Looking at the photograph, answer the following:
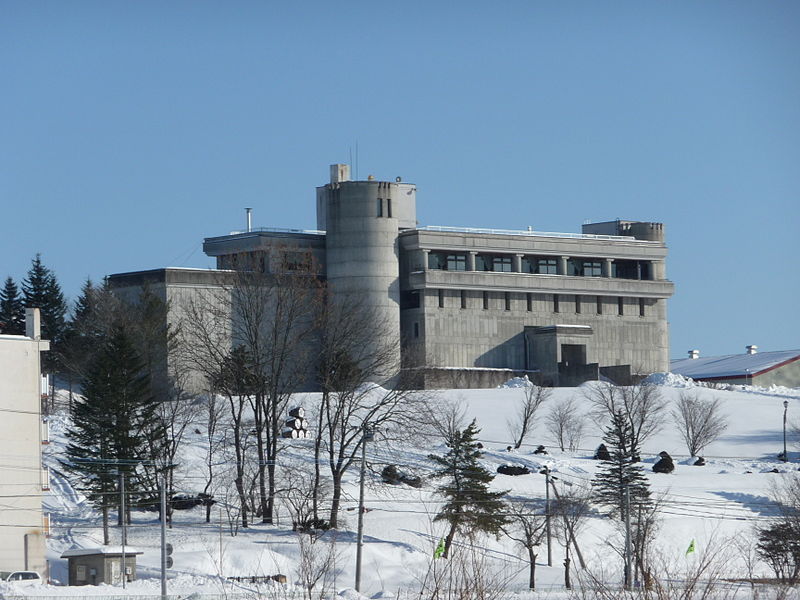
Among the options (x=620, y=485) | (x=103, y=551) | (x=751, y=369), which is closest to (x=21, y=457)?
(x=103, y=551)

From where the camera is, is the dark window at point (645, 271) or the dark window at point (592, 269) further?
the dark window at point (645, 271)

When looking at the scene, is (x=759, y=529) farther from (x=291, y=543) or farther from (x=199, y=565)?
(x=199, y=565)

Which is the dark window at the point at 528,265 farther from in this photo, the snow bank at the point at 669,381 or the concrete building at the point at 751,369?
the concrete building at the point at 751,369

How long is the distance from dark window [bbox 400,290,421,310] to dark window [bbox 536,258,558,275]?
988 cm

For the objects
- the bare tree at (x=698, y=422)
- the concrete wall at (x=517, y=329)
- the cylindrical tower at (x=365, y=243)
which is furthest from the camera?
the concrete wall at (x=517, y=329)

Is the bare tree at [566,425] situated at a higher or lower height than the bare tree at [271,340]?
lower

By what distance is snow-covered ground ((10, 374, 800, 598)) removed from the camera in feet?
169

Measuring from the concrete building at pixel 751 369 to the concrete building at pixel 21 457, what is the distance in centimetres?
7292

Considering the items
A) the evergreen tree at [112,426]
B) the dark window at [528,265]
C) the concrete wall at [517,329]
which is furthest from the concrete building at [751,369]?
the evergreen tree at [112,426]

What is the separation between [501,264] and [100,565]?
64688mm

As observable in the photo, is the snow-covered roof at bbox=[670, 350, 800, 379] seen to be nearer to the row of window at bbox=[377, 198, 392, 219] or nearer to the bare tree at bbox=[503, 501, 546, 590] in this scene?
the row of window at bbox=[377, 198, 392, 219]

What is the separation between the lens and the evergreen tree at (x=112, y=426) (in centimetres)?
5961

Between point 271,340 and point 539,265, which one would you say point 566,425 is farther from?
point 539,265

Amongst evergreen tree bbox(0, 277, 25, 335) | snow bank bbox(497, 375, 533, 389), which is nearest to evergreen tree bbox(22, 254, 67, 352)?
evergreen tree bbox(0, 277, 25, 335)
